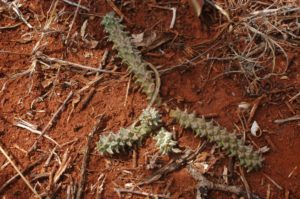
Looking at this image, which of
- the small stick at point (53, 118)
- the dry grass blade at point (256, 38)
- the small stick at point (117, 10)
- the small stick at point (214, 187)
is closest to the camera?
the small stick at point (214, 187)

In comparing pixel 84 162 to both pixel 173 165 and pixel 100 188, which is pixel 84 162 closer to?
pixel 100 188

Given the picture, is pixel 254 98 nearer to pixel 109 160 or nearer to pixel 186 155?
pixel 186 155

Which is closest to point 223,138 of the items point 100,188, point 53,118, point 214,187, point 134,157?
point 214,187

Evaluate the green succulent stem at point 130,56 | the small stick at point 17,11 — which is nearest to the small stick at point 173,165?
the green succulent stem at point 130,56

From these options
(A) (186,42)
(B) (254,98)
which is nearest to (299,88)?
(B) (254,98)

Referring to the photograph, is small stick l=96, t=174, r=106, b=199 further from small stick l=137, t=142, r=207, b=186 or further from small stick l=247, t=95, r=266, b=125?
small stick l=247, t=95, r=266, b=125

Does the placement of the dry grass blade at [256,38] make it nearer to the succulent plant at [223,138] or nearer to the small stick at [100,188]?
the succulent plant at [223,138]

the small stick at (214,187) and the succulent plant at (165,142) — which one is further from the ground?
the succulent plant at (165,142)

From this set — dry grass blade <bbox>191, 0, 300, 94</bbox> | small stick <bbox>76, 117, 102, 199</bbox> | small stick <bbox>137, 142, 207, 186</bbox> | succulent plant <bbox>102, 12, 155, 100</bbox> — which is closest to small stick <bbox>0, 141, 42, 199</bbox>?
small stick <bbox>76, 117, 102, 199</bbox>
